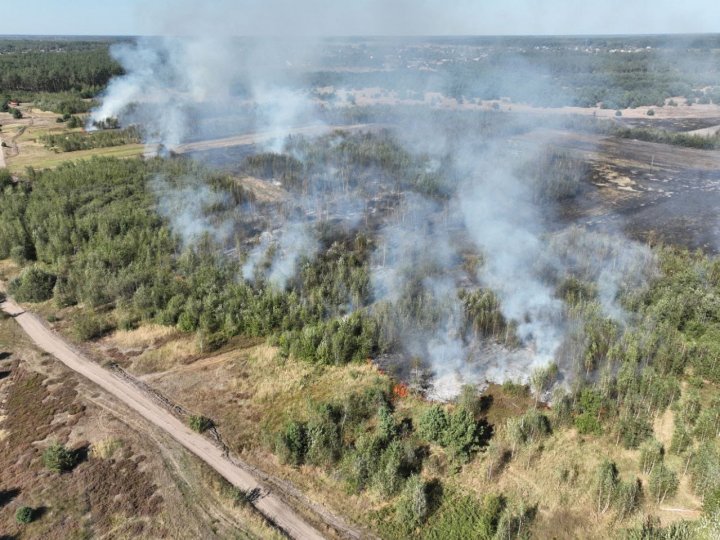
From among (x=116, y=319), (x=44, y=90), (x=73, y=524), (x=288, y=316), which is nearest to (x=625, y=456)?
(x=288, y=316)

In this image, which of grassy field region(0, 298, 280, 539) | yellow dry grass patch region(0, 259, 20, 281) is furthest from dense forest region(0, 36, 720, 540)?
grassy field region(0, 298, 280, 539)

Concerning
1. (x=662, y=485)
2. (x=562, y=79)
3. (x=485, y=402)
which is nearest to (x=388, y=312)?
(x=485, y=402)

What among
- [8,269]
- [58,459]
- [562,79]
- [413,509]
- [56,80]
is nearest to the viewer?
[413,509]

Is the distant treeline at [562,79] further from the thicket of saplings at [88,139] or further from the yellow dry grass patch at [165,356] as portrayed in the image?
the yellow dry grass patch at [165,356]

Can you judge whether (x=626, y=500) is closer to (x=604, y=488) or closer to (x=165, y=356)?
(x=604, y=488)

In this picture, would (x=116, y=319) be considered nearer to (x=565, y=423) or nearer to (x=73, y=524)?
(x=73, y=524)

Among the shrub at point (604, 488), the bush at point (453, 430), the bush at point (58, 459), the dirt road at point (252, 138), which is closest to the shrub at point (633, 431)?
the shrub at point (604, 488)
